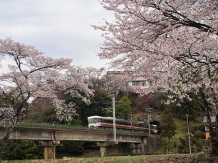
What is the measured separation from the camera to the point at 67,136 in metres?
32.4

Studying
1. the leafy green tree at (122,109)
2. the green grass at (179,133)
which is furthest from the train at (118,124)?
the green grass at (179,133)

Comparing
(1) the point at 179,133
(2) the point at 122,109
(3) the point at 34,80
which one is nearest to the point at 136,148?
(2) the point at 122,109

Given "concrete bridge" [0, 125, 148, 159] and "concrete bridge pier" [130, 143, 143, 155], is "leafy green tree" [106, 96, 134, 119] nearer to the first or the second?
"concrete bridge" [0, 125, 148, 159]

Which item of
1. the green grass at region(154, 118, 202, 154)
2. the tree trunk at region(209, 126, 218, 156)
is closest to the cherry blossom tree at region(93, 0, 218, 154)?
the tree trunk at region(209, 126, 218, 156)

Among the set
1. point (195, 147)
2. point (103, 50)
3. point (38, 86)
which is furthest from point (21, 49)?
point (195, 147)

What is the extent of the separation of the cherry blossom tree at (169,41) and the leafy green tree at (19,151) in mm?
26467

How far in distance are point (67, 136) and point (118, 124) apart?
1101 cm

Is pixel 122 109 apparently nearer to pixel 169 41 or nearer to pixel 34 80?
pixel 34 80

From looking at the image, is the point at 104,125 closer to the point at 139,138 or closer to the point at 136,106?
the point at 139,138

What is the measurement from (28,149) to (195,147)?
1844 cm

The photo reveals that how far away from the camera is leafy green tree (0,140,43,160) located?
30.9 m

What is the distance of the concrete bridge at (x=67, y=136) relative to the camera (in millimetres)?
27375

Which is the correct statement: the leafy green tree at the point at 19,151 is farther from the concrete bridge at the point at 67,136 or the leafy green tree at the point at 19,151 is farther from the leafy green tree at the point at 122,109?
the leafy green tree at the point at 122,109

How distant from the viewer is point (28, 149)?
104ft
